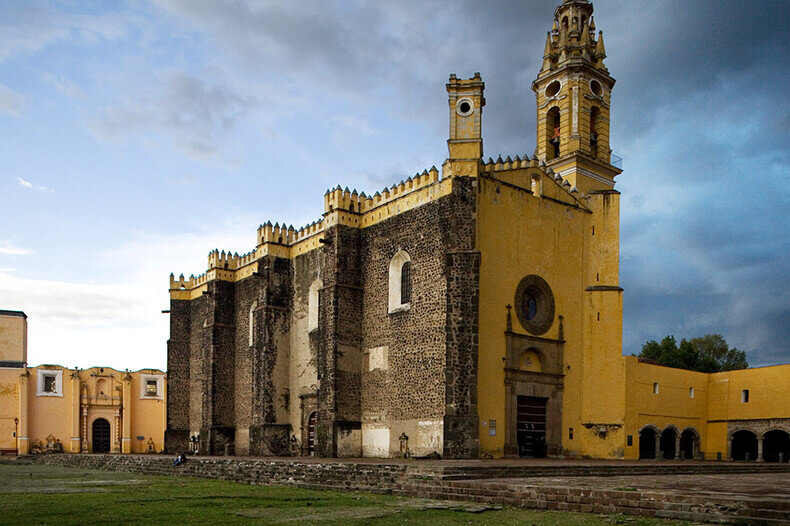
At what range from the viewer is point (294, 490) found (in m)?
16.3

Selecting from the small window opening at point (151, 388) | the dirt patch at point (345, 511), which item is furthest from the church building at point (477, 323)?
the small window opening at point (151, 388)

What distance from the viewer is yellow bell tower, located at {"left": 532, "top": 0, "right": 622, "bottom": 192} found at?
95.1ft

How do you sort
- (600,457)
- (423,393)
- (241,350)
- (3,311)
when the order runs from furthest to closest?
(3,311) → (241,350) → (600,457) → (423,393)

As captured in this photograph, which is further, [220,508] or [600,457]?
[600,457]

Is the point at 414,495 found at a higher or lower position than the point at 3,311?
lower

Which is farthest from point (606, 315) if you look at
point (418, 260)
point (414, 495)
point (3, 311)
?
point (3, 311)

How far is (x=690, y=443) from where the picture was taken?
32.1 m

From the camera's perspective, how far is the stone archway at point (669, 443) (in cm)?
3061

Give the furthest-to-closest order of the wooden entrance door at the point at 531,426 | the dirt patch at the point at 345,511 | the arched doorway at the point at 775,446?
the arched doorway at the point at 775,446 < the wooden entrance door at the point at 531,426 < the dirt patch at the point at 345,511

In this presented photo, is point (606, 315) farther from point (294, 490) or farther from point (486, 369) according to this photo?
point (294, 490)

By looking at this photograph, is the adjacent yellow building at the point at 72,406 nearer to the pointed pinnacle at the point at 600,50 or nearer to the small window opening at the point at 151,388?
the small window opening at the point at 151,388

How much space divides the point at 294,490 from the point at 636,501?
8056 mm

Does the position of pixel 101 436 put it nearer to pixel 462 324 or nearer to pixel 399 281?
pixel 399 281

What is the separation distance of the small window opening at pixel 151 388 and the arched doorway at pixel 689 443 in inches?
1129
